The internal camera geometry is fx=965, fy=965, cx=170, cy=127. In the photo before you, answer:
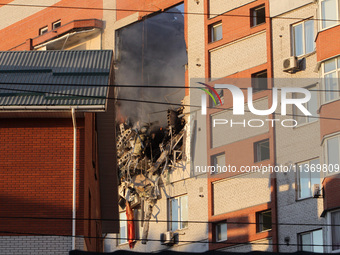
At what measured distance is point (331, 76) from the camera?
35188 mm

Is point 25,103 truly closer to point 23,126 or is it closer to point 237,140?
point 23,126

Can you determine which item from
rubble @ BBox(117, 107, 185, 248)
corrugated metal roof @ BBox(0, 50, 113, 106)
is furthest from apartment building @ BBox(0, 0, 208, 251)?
corrugated metal roof @ BBox(0, 50, 113, 106)

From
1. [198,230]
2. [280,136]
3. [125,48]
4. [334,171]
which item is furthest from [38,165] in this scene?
[125,48]

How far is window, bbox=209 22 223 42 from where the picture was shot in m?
44.5

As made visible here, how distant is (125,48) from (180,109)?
538 centimetres

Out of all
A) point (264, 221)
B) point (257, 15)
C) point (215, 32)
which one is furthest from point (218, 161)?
point (257, 15)

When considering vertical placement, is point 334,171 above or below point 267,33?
below

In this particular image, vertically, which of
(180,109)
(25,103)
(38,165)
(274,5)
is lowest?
(38,165)

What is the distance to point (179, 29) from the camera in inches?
1996

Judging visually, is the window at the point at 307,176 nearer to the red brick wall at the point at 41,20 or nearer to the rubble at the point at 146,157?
the rubble at the point at 146,157

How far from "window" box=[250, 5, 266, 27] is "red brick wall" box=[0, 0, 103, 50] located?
10471 mm

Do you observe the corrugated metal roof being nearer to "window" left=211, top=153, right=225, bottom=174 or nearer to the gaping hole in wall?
"window" left=211, top=153, right=225, bottom=174

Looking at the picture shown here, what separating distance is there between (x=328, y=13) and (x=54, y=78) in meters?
16.6

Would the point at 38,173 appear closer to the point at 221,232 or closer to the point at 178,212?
the point at 221,232
